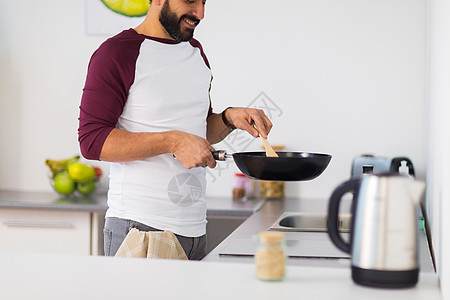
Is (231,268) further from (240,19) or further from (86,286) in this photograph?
(240,19)

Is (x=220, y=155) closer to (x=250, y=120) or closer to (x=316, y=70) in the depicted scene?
(x=250, y=120)

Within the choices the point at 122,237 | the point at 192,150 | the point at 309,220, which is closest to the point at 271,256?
the point at 192,150

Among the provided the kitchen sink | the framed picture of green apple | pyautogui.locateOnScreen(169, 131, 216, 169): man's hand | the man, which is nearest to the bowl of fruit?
the framed picture of green apple

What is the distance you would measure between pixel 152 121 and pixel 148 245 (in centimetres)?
34

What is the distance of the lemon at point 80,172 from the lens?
2.83m

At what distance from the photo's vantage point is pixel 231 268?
3.83 ft

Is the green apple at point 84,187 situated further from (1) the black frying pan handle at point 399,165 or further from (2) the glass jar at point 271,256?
(2) the glass jar at point 271,256

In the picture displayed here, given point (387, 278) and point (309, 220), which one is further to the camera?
point (309, 220)

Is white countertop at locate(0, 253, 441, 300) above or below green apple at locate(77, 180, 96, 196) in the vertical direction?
below

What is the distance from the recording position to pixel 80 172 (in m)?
2.83

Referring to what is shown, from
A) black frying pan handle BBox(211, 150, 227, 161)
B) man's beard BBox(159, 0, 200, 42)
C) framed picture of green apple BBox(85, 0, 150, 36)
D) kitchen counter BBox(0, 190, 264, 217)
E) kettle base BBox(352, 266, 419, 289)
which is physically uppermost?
framed picture of green apple BBox(85, 0, 150, 36)

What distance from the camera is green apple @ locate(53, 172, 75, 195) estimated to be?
9.37 ft

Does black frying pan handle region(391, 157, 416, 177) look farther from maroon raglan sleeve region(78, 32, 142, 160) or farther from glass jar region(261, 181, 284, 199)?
maroon raglan sleeve region(78, 32, 142, 160)

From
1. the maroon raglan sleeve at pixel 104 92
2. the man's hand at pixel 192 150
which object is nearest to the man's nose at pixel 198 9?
the maroon raglan sleeve at pixel 104 92
